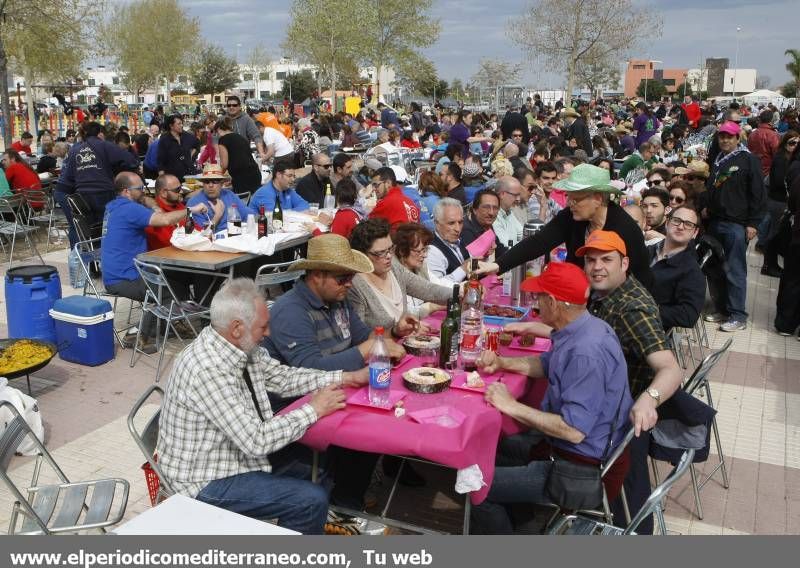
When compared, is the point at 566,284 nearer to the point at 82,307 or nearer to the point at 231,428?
the point at 231,428

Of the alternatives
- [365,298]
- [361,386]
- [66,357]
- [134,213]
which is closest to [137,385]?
[66,357]

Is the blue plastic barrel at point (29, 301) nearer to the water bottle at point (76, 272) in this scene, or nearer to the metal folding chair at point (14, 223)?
the water bottle at point (76, 272)

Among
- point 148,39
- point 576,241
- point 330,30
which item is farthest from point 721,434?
point 148,39

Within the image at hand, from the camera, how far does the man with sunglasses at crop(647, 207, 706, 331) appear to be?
4.83 metres

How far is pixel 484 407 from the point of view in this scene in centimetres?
314

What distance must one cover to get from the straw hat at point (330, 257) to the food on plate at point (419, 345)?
49 centimetres

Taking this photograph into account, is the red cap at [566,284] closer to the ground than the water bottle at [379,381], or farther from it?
farther from it

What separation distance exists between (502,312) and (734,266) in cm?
383

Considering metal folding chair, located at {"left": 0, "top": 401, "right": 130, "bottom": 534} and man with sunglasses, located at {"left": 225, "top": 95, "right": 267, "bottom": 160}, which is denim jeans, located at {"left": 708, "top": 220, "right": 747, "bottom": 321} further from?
man with sunglasses, located at {"left": 225, "top": 95, "right": 267, "bottom": 160}

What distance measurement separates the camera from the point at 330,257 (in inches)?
141

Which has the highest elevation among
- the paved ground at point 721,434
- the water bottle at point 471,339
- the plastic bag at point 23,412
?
the water bottle at point 471,339

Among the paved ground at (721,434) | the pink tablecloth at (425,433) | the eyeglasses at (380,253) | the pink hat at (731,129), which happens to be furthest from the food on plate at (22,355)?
the pink hat at (731,129)

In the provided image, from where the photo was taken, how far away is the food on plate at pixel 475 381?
3334 mm
